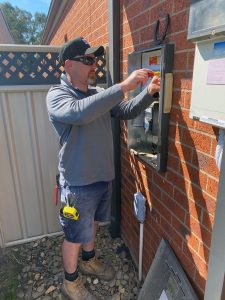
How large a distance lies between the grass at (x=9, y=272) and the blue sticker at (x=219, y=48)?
241 centimetres

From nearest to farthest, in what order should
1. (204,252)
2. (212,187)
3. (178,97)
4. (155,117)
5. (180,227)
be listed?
(212,187)
(204,252)
(178,97)
(180,227)
(155,117)

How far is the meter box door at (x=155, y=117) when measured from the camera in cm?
157

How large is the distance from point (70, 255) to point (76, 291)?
1.05 feet

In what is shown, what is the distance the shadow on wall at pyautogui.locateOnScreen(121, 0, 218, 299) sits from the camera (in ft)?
4.64

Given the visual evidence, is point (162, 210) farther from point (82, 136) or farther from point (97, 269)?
point (97, 269)

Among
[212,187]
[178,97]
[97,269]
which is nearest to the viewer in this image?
[212,187]

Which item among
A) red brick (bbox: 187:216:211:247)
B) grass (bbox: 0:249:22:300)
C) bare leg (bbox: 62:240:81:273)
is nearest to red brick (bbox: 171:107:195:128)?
red brick (bbox: 187:216:211:247)

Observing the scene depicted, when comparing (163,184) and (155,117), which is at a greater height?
(155,117)

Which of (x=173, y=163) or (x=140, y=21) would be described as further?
(x=140, y=21)

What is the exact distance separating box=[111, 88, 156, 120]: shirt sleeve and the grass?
5.78 feet

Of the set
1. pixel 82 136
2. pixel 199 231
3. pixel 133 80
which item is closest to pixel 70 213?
pixel 82 136

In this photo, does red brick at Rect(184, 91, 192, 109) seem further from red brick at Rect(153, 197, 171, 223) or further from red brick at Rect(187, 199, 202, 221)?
red brick at Rect(153, 197, 171, 223)

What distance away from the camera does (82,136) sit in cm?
193

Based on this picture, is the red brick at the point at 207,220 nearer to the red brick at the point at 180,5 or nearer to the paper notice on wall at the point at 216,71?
the paper notice on wall at the point at 216,71
